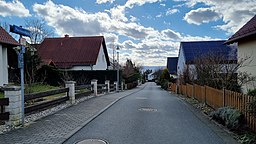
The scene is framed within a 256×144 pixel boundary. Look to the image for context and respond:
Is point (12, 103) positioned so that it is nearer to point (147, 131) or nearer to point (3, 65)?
point (147, 131)

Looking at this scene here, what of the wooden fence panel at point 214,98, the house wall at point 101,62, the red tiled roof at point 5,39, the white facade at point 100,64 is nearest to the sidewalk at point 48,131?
the wooden fence panel at point 214,98

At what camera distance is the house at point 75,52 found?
1260 inches

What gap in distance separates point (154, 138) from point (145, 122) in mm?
1955

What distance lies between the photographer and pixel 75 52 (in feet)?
111

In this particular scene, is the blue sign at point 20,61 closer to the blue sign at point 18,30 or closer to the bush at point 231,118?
the blue sign at point 18,30

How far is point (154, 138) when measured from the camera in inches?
235

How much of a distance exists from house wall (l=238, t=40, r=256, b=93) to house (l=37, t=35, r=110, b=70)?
21.5m

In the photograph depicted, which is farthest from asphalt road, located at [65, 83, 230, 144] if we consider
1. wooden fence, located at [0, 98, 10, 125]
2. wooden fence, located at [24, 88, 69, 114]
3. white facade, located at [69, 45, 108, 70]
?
white facade, located at [69, 45, 108, 70]

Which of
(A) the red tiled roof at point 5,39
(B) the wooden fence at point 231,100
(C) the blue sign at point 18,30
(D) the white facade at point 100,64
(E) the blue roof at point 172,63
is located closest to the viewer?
(B) the wooden fence at point 231,100

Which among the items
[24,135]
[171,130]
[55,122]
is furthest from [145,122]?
[24,135]

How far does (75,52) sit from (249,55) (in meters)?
25.8

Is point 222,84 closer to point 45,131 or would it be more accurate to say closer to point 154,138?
point 154,138

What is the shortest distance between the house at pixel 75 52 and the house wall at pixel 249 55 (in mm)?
21547

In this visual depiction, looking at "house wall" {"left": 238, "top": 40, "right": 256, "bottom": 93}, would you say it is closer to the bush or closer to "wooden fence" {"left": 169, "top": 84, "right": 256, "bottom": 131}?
"wooden fence" {"left": 169, "top": 84, "right": 256, "bottom": 131}
